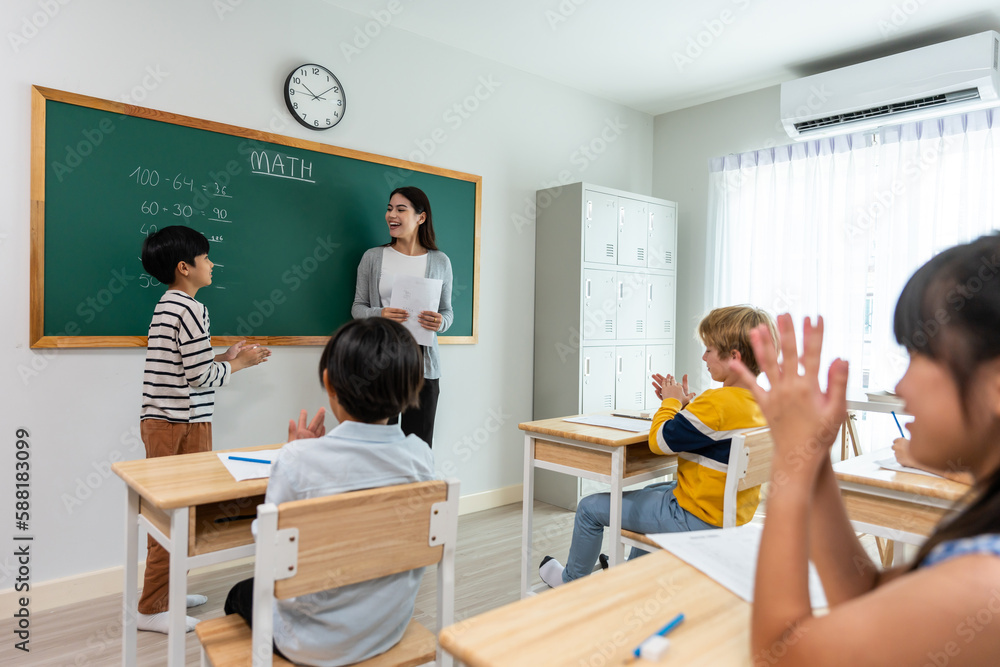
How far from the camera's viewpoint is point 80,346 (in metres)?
2.56

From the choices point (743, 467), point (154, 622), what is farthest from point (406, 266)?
point (743, 467)

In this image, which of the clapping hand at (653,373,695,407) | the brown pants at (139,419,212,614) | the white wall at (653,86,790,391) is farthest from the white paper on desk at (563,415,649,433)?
the white wall at (653,86,790,391)

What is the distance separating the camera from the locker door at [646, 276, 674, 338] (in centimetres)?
452

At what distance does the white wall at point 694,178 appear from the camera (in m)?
4.54

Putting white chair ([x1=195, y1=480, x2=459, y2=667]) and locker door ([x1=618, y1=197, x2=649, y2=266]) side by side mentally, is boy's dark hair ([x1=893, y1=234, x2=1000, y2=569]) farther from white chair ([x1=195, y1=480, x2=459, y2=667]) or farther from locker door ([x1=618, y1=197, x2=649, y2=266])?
locker door ([x1=618, y1=197, x2=649, y2=266])

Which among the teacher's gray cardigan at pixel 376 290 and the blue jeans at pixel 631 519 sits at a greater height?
the teacher's gray cardigan at pixel 376 290

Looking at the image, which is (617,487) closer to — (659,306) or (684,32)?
(659,306)

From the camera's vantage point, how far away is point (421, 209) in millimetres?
3365

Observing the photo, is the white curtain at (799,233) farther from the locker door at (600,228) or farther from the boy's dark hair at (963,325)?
the boy's dark hair at (963,325)

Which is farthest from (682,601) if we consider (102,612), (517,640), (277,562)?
(102,612)

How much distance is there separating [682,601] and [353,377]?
0.85 m

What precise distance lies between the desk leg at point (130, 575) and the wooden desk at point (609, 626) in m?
1.37

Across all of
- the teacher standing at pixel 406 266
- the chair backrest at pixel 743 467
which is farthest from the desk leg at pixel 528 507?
the teacher standing at pixel 406 266

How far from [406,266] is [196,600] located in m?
1.80
